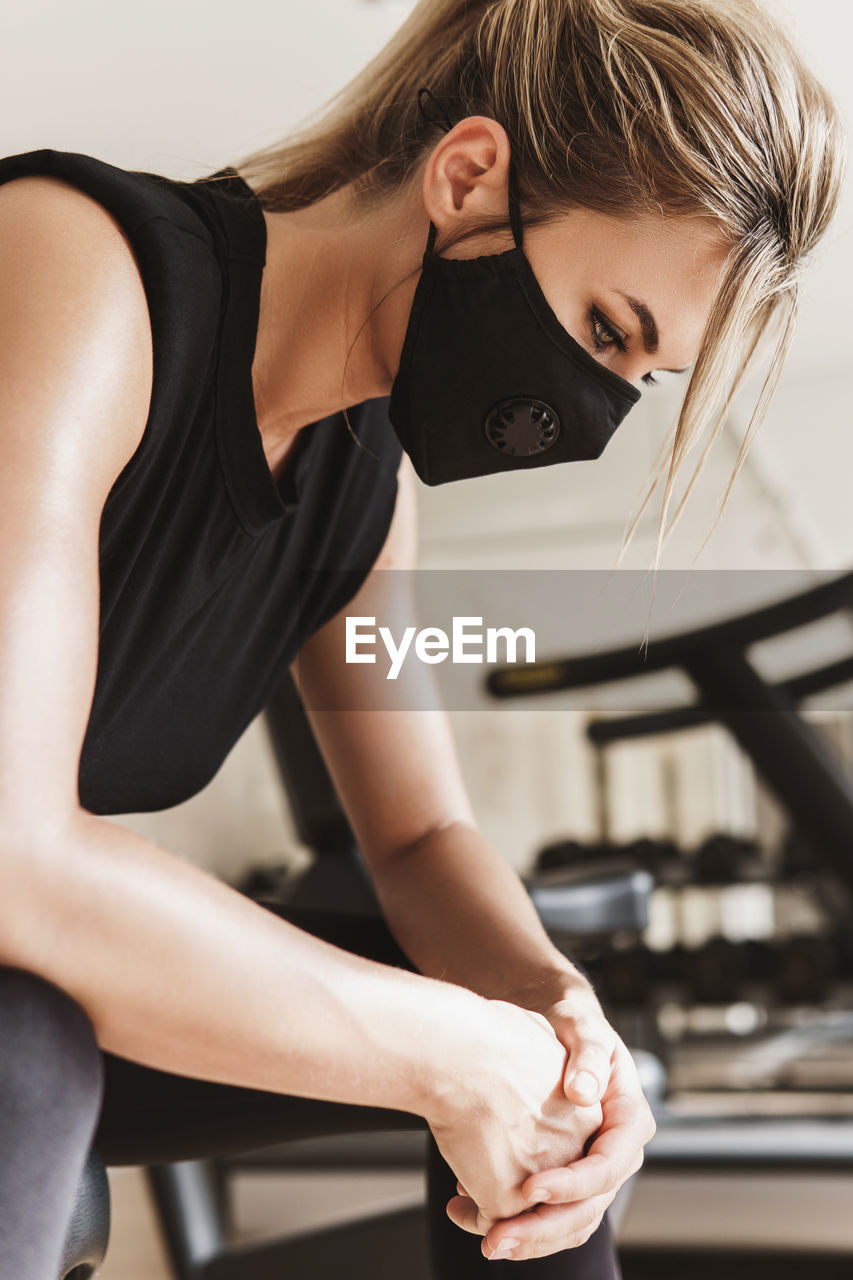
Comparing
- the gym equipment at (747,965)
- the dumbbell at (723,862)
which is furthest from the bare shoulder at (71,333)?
the dumbbell at (723,862)

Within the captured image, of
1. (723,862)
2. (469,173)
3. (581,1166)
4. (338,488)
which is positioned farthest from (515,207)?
(723,862)

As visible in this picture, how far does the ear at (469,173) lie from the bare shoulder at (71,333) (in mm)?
246

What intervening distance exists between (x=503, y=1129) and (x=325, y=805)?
90cm

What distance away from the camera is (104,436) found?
1.92ft

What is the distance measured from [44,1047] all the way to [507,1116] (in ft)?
0.91

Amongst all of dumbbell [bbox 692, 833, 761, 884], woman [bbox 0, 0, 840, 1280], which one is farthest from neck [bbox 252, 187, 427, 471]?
dumbbell [bbox 692, 833, 761, 884]

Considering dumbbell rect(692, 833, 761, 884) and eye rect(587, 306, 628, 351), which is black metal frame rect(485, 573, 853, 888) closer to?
eye rect(587, 306, 628, 351)

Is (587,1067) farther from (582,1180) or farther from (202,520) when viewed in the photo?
(202,520)

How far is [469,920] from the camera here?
0.84 m

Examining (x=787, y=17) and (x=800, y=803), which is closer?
(x=787, y=17)

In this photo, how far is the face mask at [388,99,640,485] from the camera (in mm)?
770

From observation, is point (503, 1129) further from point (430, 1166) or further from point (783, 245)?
point (783, 245)

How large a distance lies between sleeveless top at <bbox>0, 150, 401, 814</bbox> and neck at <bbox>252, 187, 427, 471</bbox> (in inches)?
1.2

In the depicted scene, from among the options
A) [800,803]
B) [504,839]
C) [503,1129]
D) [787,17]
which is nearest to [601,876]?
[800,803]
